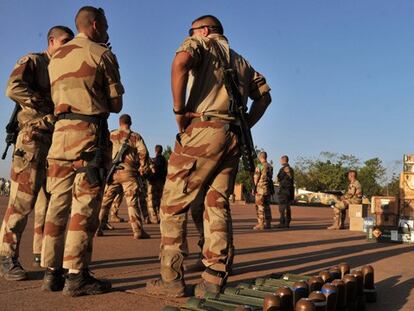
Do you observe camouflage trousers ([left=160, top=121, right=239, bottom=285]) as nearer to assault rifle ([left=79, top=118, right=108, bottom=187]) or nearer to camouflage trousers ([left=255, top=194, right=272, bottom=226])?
assault rifle ([left=79, top=118, right=108, bottom=187])

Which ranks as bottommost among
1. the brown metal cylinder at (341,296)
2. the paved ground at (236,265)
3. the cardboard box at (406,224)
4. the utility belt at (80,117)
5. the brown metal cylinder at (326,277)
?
the paved ground at (236,265)

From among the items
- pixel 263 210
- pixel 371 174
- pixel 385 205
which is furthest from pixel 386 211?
pixel 371 174

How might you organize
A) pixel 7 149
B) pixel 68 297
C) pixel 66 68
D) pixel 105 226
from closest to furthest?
pixel 68 297
pixel 66 68
pixel 7 149
pixel 105 226

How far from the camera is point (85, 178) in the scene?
155 inches

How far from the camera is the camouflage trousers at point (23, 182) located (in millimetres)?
→ 4699

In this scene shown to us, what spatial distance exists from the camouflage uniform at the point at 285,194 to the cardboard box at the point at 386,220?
3.34m

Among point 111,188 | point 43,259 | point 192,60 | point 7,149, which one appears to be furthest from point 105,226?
point 192,60

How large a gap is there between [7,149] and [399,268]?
4.68 metres

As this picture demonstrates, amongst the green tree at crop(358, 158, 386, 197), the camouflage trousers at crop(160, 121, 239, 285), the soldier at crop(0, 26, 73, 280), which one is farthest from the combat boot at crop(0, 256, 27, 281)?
the green tree at crop(358, 158, 386, 197)

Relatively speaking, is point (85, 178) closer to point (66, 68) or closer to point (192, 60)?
point (66, 68)

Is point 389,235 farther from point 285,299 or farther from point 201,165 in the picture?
point 285,299

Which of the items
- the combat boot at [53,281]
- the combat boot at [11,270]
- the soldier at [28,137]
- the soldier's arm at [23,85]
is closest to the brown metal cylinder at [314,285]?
the combat boot at [53,281]

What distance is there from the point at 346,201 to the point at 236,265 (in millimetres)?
8599

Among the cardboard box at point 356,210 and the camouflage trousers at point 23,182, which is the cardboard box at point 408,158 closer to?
the cardboard box at point 356,210
